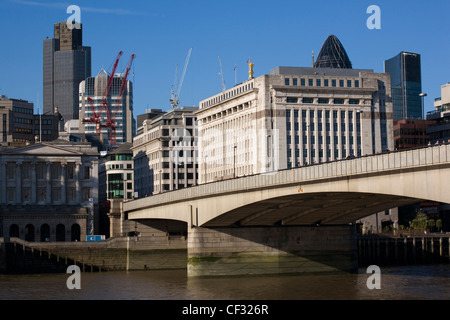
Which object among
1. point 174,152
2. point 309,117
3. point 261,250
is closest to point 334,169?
point 261,250

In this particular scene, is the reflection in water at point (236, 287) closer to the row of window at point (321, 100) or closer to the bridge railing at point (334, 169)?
the bridge railing at point (334, 169)

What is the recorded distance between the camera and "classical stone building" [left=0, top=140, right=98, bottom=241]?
490ft

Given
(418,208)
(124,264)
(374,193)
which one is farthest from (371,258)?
(374,193)

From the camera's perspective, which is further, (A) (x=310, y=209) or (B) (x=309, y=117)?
(B) (x=309, y=117)

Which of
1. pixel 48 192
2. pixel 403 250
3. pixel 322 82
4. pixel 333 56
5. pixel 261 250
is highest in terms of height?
pixel 333 56

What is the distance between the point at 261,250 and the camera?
3944 inches

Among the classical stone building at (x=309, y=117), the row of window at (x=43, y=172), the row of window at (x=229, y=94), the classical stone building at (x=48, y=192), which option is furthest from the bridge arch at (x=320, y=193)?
the row of window at (x=229, y=94)

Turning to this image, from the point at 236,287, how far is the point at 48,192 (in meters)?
75.6

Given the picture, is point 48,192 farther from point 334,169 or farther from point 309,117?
point 334,169

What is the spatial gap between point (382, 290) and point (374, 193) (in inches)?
557

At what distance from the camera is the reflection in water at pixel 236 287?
79.0m

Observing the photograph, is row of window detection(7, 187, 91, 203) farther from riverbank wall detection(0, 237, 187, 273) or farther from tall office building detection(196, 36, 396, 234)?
riverbank wall detection(0, 237, 187, 273)
